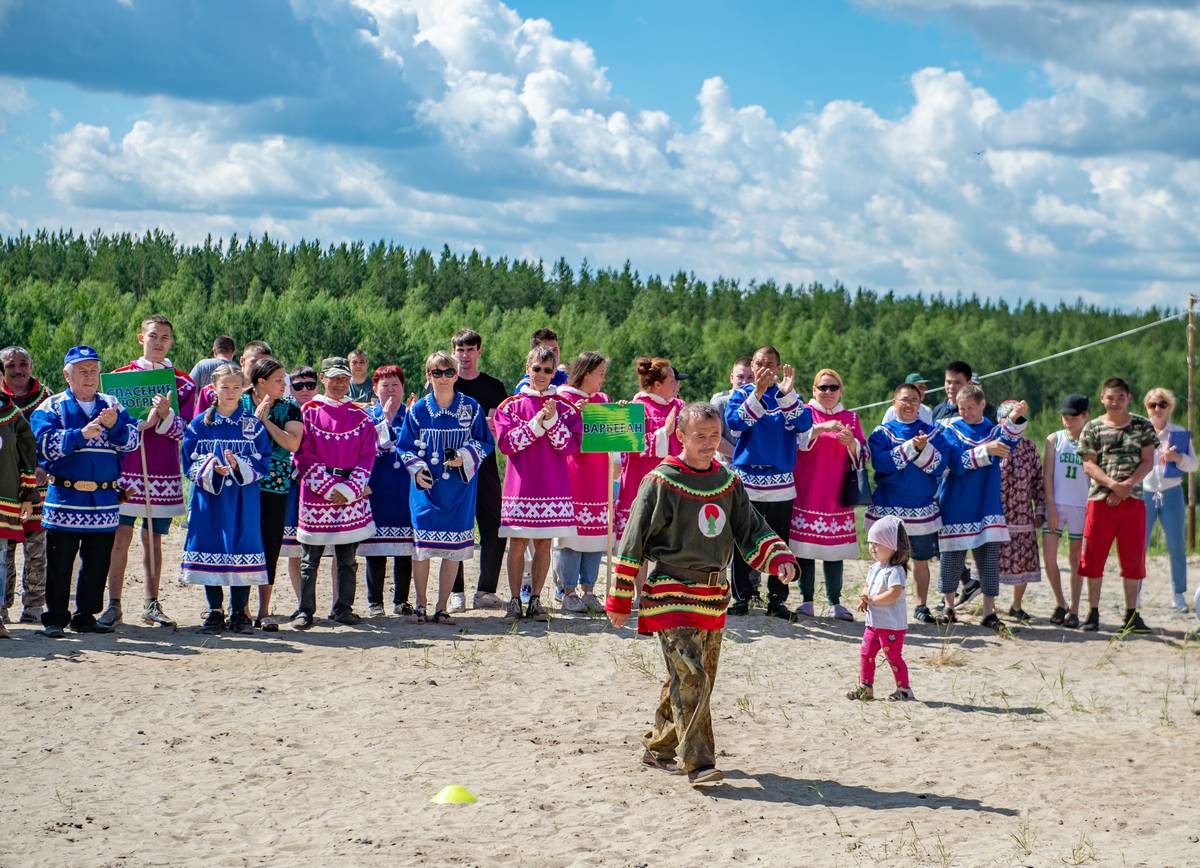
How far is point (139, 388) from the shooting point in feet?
31.1

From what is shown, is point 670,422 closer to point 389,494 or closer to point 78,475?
point 389,494

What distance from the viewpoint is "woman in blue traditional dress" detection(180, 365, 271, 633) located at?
9305 mm

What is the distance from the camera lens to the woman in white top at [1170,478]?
464 inches

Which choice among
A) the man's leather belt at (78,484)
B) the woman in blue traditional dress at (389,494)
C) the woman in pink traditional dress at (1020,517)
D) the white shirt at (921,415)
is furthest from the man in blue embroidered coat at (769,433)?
the man's leather belt at (78,484)

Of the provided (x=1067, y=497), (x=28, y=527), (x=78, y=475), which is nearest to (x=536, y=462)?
(x=78, y=475)

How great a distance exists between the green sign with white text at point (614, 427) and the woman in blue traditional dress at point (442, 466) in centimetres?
84

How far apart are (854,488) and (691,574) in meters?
4.39

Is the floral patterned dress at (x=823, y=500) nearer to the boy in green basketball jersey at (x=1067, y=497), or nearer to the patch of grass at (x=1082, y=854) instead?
the boy in green basketball jersey at (x=1067, y=497)

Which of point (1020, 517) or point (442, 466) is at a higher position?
point (442, 466)

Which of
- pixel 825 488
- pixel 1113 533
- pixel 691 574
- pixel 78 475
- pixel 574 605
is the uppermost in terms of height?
pixel 825 488

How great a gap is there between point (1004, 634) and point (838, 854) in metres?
5.55

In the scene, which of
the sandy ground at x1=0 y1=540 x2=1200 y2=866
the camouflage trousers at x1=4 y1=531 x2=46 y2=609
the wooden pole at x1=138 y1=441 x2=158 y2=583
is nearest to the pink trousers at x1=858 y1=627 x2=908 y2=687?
the sandy ground at x1=0 y1=540 x2=1200 y2=866

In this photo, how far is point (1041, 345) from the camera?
7800 centimetres

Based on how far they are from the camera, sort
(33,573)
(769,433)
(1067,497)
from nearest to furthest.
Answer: (33,573) → (769,433) → (1067,497)
